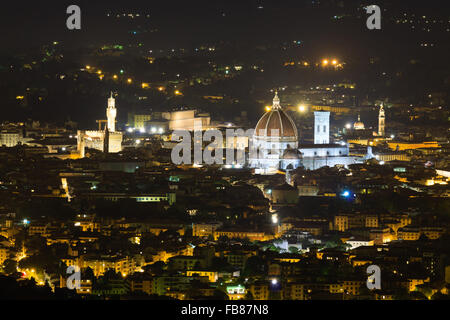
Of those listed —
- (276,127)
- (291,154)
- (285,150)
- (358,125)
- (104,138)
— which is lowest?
(291,154)

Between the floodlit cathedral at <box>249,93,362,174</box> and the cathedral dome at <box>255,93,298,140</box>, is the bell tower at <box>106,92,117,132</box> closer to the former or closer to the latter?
the floodlit cathedral at <box>249,93,362,174</box>

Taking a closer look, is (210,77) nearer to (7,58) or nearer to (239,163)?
(7,58)

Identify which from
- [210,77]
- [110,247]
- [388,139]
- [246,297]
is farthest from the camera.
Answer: [210,77]

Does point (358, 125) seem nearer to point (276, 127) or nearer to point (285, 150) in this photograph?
point (276, 127)

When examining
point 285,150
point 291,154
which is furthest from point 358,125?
point 291,154

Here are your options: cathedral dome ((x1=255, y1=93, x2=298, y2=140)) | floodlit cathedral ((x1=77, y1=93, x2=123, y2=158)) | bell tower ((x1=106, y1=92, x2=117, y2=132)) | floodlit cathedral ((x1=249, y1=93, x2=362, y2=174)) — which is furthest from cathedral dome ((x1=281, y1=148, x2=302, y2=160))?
bell tower ((x1=106, y1=92, x2=117, y2=132))

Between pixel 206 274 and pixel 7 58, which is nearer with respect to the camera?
pixel 206 274

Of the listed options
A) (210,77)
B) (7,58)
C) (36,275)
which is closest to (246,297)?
(36,275)
